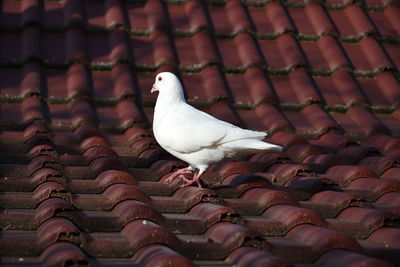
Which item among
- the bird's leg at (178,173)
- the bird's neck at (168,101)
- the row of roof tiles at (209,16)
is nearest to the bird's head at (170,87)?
the bird's neck at (168,101)

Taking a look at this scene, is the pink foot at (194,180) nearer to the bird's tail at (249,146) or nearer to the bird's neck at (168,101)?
the bird's tail at (249,146)

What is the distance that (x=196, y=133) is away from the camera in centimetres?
398

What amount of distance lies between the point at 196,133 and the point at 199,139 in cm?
4

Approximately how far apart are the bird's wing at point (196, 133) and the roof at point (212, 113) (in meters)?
0.23

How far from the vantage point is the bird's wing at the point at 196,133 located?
13.0 ft

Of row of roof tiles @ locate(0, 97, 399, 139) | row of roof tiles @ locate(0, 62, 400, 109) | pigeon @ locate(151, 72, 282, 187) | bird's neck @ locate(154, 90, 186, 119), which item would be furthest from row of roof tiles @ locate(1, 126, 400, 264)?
row of roof tiles @ locate(0, 62, 400, 109)

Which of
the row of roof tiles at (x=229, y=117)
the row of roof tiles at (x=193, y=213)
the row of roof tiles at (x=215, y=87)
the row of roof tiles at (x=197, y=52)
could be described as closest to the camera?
the row of roof tiles at (x=193, y=213)

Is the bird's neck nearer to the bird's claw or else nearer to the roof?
the roof

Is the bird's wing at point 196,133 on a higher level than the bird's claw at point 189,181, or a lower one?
higher

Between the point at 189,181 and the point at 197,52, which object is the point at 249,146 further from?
the point at 197,52

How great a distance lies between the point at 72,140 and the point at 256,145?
127cm

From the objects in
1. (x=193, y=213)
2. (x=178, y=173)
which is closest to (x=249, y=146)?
(x=178, y=173)

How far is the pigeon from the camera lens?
394 centimetres

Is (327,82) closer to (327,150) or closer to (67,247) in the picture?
(327,150)
